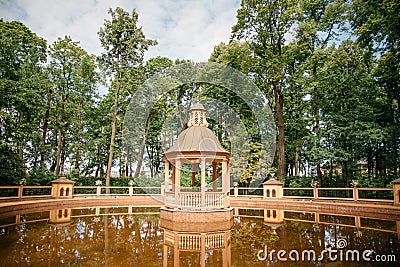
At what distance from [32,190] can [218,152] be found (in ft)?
43.1

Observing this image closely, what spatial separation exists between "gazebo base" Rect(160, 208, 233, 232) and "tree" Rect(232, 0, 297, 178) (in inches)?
377

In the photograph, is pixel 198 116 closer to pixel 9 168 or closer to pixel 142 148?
pixel 9 168

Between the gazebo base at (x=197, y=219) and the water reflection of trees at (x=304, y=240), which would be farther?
the gazebo base at (x=197, y=219)

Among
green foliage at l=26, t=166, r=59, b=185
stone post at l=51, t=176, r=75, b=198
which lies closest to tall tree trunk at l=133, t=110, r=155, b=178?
green foliage at l=26, t=166, r=59, b=185

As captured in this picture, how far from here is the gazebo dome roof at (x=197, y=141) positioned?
32.1 feet

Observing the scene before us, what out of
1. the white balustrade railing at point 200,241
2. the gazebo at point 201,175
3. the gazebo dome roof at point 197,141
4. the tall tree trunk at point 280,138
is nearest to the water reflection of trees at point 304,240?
the white balustrade railing at point 200,241

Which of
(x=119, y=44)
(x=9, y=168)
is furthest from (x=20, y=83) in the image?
(x=119, y=44)

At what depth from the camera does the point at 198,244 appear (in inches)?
259

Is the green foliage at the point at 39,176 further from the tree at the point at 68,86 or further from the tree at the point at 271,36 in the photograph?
the tree at the point at 271,36

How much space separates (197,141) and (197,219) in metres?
2.76

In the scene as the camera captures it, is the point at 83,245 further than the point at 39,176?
No

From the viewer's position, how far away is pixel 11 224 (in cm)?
904

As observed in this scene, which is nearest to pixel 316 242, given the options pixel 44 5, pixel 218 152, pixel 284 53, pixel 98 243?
pixel 218 152

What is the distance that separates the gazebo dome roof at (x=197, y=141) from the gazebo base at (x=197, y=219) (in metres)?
2.03
